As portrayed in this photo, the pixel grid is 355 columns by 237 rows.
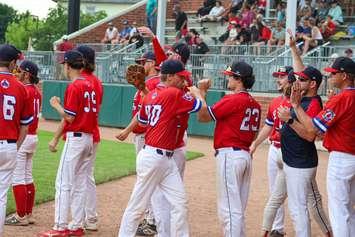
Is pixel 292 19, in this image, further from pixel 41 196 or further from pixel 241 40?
pixel 41 196

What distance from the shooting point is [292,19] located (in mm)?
18094

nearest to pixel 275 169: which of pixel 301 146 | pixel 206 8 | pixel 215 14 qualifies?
pixel 301 146

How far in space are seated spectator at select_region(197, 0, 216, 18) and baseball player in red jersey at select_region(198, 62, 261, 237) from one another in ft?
66.9

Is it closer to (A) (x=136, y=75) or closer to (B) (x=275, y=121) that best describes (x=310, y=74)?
(B) (x=275, y=121)

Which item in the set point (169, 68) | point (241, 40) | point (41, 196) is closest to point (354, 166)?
point (169, 68)

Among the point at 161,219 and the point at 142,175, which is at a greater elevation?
the point at 142,175

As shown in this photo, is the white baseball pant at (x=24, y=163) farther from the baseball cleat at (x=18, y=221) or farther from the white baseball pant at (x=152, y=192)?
the white baseball pant at (x=152, y=192)

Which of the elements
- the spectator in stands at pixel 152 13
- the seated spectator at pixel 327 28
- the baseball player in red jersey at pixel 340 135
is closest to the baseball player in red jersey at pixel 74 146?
the baseball player in red jersey at pixel 340 135

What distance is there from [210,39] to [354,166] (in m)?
19.3

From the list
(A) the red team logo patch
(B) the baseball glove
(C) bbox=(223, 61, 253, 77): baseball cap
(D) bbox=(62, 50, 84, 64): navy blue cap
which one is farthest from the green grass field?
(A) the red team logo patch

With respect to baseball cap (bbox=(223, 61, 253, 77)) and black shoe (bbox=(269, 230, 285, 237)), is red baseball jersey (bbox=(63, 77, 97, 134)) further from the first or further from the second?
black shoe (bbox=(269, 230, 285, 237))

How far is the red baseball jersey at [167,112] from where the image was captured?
6523 mm

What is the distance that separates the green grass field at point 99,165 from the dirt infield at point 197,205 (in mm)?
328

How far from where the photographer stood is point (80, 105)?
746 centimetres
